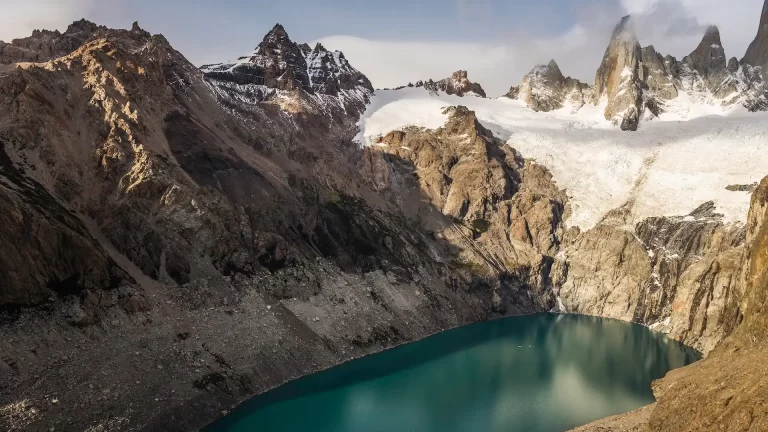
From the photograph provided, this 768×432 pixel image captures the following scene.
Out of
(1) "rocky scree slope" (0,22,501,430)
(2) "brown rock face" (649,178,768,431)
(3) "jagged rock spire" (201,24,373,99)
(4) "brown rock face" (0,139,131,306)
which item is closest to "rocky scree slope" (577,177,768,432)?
(2) "brown rock face" (649,178,768,431)

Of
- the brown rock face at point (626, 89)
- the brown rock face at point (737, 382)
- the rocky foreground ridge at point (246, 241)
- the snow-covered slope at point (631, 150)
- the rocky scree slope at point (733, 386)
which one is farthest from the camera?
the brown rock face at point (626, 89)

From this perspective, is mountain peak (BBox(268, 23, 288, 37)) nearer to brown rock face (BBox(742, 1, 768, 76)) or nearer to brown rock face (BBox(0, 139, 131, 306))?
brown rock face (BBox(0, 139, 131, 306))

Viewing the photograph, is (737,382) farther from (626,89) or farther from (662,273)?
(626,89)

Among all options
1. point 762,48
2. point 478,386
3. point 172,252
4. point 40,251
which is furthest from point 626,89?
point 40,251

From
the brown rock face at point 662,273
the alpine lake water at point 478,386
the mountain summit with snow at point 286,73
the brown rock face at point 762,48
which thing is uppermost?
the brown rock face at point 762,48

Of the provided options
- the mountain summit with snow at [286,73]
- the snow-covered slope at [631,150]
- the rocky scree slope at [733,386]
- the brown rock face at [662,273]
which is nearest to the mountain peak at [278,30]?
the mountain summit with snow at [286,73]

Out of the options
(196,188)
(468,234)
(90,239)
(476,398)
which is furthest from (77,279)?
(468,234)

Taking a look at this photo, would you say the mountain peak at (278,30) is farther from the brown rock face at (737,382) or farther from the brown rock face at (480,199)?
the brown rock face at (737,382)
